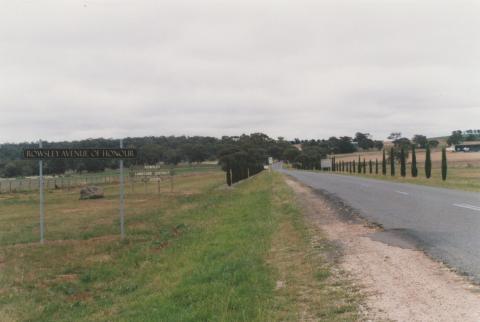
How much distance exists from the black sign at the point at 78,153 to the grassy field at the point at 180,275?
106 inches

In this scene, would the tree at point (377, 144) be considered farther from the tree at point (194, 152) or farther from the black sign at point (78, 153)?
the black sign at point (78, 153)

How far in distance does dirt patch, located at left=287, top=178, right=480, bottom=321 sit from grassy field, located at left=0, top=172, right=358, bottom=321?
0.34 m

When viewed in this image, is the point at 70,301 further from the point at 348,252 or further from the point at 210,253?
the point at 348,252

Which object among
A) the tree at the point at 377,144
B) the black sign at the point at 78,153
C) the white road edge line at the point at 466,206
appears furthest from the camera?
the tree at the point at 377,144

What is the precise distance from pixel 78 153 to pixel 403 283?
34.7ft

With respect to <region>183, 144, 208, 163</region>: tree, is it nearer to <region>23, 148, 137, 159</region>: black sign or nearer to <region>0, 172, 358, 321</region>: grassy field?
<region>0, 172, 358, 321</region>: grassy field

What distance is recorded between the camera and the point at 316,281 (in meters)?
6.68

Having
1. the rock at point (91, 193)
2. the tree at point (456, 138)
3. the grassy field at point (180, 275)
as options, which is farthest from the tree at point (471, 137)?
the grassy field at point (180, 275)

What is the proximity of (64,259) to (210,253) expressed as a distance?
431 centimetres

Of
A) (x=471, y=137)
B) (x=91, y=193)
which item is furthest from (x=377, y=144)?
(x=91, y=193)

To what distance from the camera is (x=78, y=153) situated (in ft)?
45.0

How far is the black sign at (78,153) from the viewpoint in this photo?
1341cm

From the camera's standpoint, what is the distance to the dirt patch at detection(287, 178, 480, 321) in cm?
491

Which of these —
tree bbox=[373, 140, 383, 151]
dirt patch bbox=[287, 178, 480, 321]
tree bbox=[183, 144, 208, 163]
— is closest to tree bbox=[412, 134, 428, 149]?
tree bbox=[373, 140, 383, 151]
